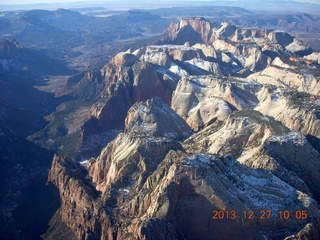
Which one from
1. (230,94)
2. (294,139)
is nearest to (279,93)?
(230,94)

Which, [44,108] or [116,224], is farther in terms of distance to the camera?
[44,108]

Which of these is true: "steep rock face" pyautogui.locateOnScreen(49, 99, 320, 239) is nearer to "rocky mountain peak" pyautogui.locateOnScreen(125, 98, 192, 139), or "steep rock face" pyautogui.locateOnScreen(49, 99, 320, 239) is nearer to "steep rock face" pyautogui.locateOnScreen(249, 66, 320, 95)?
"rocky mountain peak" pyautogui.locateOnScreen(125, 98, 192, 139)

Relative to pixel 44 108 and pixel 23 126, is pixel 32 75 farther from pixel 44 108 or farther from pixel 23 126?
pixel 23 126

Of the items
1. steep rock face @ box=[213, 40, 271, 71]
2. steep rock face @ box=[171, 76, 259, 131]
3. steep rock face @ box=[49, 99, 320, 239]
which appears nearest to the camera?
steep rock face @ box=[49, 99, 320, 239]

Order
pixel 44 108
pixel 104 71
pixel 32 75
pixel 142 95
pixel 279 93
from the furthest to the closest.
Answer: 1. pixel 32 75
2. pixel 104 71
3. pixel 44 108
4. pixel 142 95
5. pixel 279 93

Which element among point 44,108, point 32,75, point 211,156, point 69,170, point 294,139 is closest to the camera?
point 211,156

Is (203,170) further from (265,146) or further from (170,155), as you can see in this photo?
(265,146)
